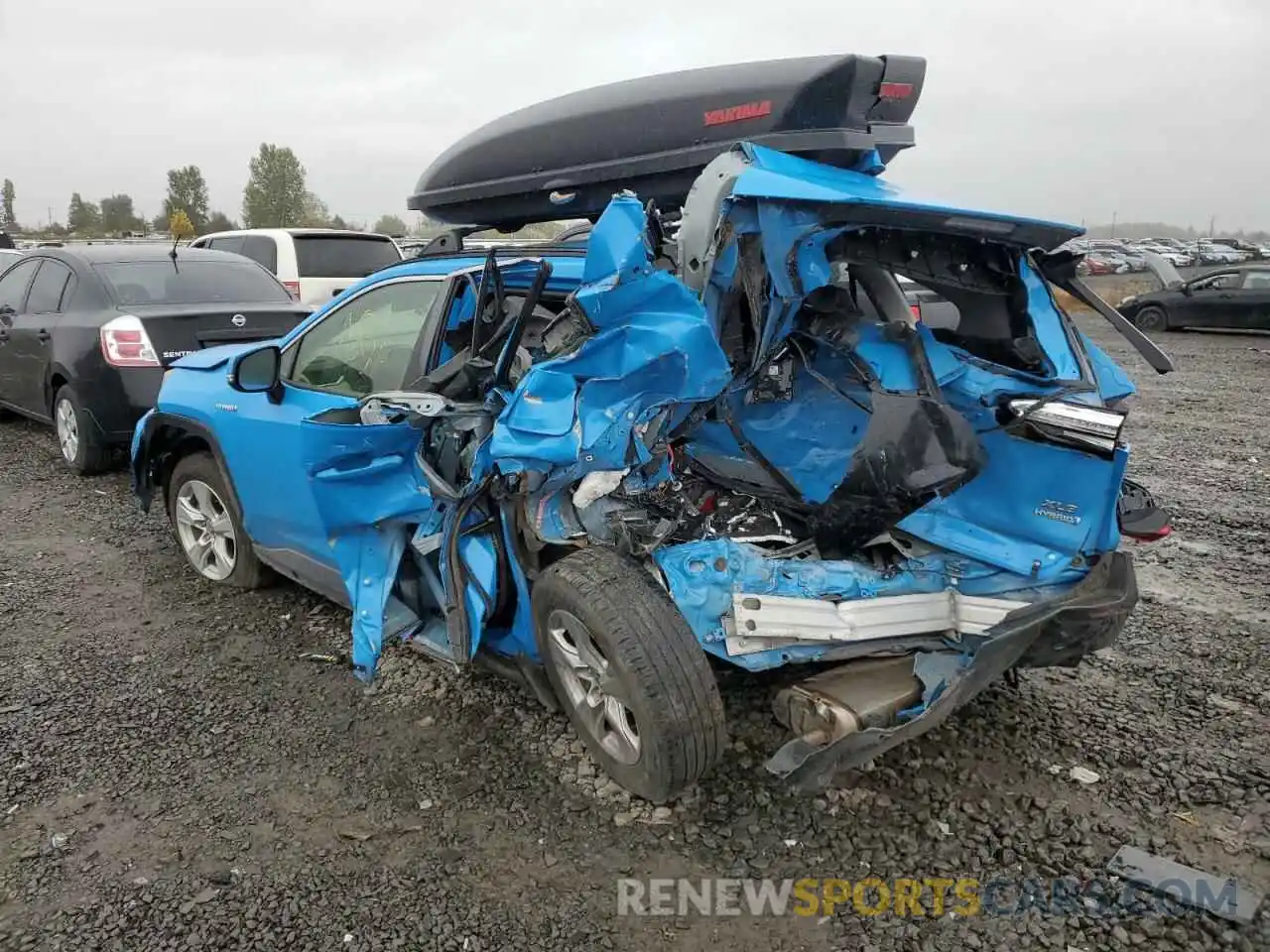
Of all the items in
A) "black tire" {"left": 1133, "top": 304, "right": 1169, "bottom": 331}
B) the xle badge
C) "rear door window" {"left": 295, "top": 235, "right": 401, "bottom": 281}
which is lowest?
"black tire" {"left": 1133, "top": 304, "right": 1169, "bottom": 331}

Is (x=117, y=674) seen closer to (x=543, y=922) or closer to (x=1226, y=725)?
(x=543, y=922)

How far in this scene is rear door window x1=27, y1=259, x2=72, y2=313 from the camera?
6.96 m

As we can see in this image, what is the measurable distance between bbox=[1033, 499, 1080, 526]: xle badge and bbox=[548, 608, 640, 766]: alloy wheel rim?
1.45m

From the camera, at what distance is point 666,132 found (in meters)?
3.58

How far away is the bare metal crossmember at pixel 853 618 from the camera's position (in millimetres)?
2779

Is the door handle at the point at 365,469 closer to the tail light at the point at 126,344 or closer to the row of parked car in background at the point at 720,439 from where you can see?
the row of parked car in background at the point at 720,439

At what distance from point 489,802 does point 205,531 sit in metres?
2.62

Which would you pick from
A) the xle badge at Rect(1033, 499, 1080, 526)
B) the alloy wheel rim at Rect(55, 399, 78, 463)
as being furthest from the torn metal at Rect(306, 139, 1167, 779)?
the alloy wheel rim at Rect(55, 399, 78, 463)

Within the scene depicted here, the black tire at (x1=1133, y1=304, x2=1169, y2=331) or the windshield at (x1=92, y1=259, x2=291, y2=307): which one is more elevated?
the windshield at (x1=92, y1=259, x2=291, y2=307)

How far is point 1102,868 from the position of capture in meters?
2.61

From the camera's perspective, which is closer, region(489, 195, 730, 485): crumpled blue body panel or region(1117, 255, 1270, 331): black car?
region(489, 195, 730, 485): crumpled blue body panel

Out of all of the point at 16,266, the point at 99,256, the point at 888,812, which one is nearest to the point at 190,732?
the point at 888,812

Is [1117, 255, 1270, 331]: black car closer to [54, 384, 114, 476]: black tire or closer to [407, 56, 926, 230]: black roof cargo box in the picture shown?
[407, 56, 926, 230]: black roof cargo box

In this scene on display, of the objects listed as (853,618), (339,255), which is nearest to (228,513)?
(853,618)
